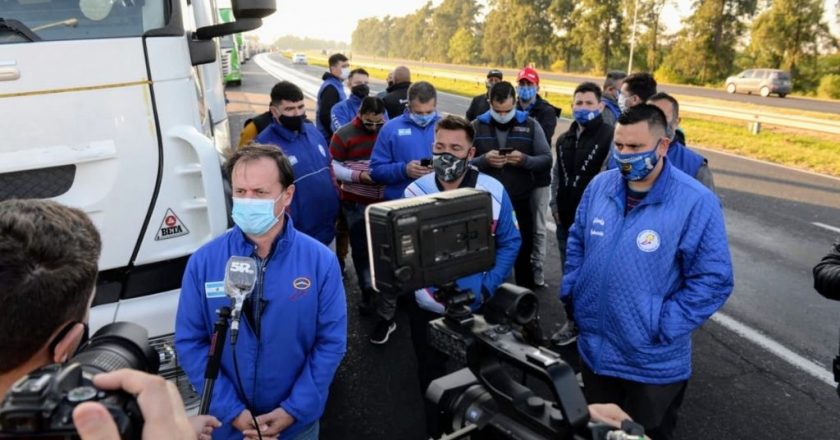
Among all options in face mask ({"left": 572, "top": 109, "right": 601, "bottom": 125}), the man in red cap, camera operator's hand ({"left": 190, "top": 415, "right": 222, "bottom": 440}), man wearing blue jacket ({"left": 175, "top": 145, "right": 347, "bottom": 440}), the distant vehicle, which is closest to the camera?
camera operator's hand ({"left": 190, "top": 415, "right": 222, "bottom": 440})

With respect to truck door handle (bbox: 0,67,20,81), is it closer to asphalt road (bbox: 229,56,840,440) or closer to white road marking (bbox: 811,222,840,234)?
asphalt road (bbox: 229,56,840,440)

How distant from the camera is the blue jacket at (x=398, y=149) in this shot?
4.55 metres

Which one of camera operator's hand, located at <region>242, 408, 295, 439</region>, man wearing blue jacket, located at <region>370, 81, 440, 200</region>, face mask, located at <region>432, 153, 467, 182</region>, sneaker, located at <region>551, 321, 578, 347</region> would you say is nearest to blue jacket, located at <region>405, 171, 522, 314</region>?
face mask, located at <region>432, 153, 467, 182</region>

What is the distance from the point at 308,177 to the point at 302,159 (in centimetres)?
14

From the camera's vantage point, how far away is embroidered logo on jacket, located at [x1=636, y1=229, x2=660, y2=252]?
2547mm

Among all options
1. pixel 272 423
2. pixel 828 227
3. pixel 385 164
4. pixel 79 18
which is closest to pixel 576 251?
pixel 272 423

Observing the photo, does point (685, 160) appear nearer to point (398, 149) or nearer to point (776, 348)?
point (776, 348)

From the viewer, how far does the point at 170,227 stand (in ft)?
9.70

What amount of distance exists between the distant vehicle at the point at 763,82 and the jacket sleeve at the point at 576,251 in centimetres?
3583

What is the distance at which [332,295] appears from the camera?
8.09ft

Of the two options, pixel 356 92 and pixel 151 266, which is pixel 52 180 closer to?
pixel 151 266

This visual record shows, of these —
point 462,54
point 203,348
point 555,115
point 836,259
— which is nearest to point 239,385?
point 203,348

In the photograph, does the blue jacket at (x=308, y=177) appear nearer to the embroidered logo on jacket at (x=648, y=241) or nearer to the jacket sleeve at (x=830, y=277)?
the embroidered logo on jacket at (x=648, y=241)

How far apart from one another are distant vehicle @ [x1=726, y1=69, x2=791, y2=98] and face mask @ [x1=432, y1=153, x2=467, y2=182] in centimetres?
3606
